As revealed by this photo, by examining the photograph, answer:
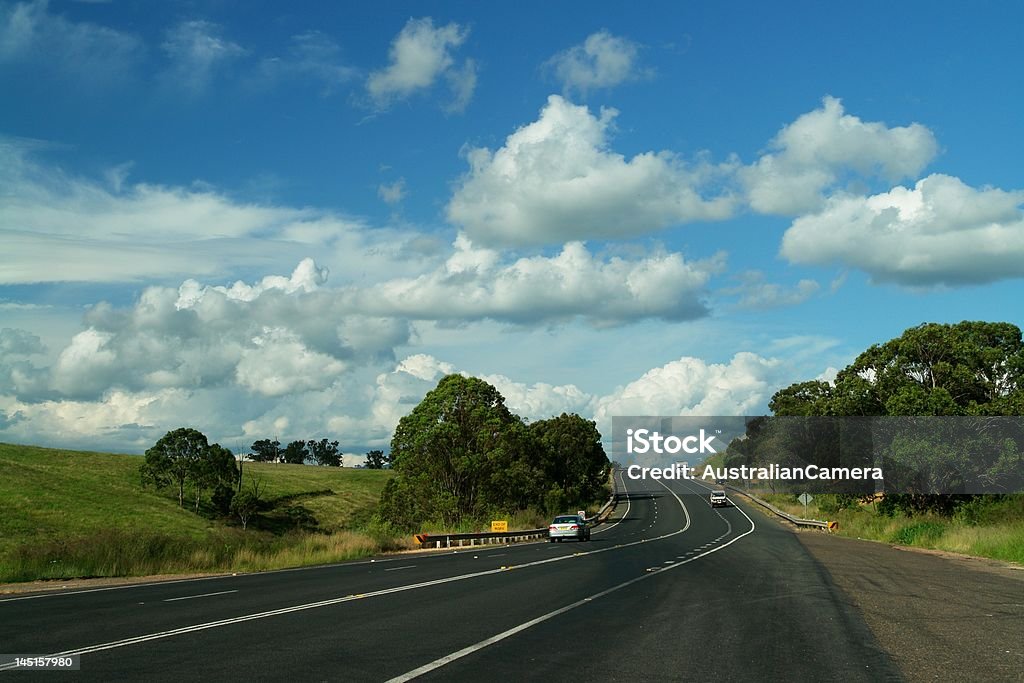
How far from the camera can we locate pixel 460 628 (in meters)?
12.4

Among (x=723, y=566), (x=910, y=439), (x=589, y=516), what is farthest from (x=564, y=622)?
(x=589, y=516)

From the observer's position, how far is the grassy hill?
24.8 m

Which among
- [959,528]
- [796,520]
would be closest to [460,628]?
[959,528]

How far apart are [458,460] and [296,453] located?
12704 centimetres

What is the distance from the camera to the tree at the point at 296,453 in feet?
618

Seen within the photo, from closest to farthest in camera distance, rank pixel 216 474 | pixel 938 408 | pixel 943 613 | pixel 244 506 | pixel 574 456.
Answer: pixel 943 613, pixel 938 408, pixel 244 506, pixel 216 474, pixel 574 456

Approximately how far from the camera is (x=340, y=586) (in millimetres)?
19625

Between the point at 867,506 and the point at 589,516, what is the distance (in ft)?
85.6

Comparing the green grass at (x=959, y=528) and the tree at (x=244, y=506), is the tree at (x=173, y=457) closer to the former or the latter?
the tree at (x=244, y=506)

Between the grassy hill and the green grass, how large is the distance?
23.8m

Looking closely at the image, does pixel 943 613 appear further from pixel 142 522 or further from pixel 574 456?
pixel 574 456

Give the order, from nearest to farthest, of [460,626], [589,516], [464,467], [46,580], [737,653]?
[737,653], [460,626], [46,580], [464,467], [589,516]

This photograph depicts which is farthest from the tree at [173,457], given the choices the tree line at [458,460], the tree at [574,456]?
the tree at [574,456]

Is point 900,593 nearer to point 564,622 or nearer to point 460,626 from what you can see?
point 564,622
